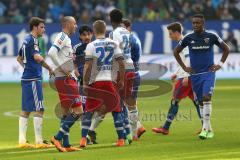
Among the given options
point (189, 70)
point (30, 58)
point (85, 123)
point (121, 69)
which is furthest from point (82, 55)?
point (189, 70)

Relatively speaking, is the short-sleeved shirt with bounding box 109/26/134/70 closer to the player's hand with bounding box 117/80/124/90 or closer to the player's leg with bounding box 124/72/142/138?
the player's leg with bounding box 124/72/142/138

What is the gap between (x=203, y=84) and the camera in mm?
16484

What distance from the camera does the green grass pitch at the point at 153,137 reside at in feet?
45.2

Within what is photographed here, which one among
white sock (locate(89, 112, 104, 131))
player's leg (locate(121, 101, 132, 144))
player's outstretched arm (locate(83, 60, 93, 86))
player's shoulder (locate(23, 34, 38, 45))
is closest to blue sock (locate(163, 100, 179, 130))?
player's leg (locate(121, 101, 132, 144))

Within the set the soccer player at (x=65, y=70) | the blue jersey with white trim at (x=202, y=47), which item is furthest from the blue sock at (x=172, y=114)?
the soccer player at (x=65, y=70)

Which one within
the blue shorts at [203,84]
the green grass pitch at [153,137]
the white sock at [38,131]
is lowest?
the green grass pitch at [153,137]

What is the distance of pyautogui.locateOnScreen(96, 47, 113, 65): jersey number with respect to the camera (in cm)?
1454

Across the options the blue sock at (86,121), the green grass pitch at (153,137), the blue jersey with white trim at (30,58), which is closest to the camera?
the green grass pitch at (153,137)

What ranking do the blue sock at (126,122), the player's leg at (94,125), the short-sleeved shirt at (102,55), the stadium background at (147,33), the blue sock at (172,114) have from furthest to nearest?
the stadium background at (147,33)
the blue sock at (172,114)
the player's leg at (94,125)
the blue sock at (126,122)
the short-sleeved shirt at (102,55)

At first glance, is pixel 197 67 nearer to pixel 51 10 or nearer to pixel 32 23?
pixel 32 23

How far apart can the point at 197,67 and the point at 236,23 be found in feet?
69.6

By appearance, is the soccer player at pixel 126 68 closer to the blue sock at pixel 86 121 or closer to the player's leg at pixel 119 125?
the player's leg at pixel 119 125

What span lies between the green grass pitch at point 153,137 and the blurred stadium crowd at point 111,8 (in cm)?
1224

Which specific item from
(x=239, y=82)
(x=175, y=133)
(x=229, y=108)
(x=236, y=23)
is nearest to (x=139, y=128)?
(x=175, y=133)
